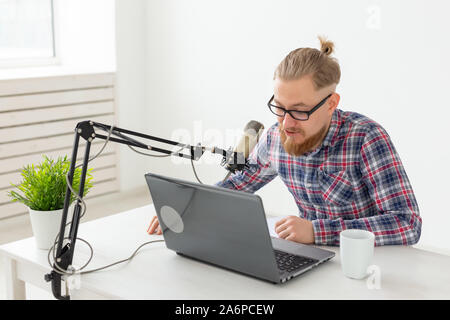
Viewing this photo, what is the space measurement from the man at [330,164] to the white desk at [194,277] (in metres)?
0.08

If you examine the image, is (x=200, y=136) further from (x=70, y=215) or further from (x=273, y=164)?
(x=70, y=215)

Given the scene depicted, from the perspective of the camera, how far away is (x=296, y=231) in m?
1.76

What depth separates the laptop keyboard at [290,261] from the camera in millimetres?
1565

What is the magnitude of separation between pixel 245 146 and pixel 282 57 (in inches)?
77.7

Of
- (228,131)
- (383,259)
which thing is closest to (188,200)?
(383,259)

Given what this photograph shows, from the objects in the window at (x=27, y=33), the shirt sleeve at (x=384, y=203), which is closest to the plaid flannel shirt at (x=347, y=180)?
the shirt sleeve at (x=384, y=203)

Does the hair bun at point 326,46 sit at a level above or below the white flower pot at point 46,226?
above

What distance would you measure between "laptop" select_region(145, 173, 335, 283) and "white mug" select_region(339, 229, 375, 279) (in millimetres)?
88

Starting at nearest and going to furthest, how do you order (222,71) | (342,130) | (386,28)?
(342,130) < (386,28) < (222,71)

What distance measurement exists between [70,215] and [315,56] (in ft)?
2.79

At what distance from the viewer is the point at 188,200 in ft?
5.11

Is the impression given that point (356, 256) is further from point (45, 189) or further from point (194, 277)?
point (45, 189)

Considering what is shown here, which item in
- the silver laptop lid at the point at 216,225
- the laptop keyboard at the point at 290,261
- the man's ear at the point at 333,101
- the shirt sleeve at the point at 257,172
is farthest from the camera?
the shirt sleeve at the point at 257,172

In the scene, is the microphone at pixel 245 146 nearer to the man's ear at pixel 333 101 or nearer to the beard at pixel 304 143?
the beard at pixel 304 143
